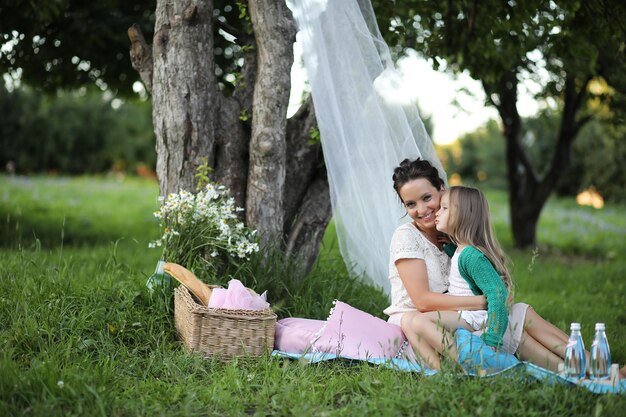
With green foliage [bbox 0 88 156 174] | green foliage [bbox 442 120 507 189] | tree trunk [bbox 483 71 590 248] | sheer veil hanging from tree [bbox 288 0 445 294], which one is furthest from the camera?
green foliage [bbox 442 120 507 189]

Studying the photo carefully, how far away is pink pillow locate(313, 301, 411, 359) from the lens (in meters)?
4.25

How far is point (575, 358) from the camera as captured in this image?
3580 millimetres

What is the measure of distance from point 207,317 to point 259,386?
2.05ft

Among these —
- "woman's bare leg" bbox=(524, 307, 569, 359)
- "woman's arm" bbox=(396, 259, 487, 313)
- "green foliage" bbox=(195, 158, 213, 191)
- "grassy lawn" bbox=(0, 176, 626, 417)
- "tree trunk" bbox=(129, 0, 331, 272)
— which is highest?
"tree trunk" bbox=(129, 0, 331, 272)

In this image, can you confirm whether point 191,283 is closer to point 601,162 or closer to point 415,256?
point 415,256

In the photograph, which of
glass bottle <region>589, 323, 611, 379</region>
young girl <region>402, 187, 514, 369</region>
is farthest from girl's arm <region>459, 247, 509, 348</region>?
glass bottle <region>589, 323, 611, 379</region>

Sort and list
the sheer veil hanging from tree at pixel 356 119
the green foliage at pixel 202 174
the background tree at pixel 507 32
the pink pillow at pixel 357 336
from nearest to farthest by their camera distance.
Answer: the pink pillow at pixel 357 336 → the sheer veil hanging from tree at pixel 356 119 → the green foliage at pixel 202 174 → the background tree at pixel 507 32

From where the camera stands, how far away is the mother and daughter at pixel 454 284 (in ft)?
13.0

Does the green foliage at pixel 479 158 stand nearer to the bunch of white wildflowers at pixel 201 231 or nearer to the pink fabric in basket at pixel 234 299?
the bunch of white wildflowers at pixel 201 231

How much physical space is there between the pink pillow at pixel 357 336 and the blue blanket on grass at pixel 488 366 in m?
0.16

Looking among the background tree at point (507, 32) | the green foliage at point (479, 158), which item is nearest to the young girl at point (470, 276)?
the background tree at point (507, 32)

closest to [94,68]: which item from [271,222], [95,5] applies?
[95,5]

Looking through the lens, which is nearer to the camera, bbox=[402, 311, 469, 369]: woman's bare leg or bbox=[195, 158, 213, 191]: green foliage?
bbox=[402, 311, 469, 369]: woman's bare leg

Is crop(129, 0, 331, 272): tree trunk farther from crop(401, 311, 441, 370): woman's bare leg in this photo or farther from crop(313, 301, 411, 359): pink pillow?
crop(401, 311, 441, 370): woman's bare leg
